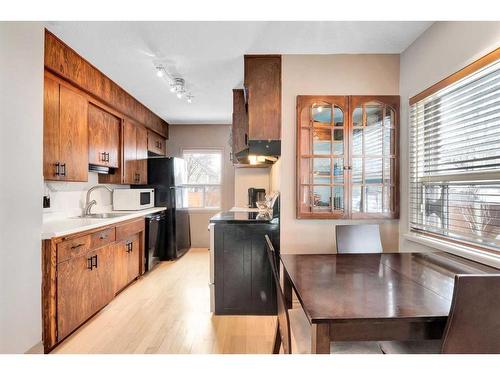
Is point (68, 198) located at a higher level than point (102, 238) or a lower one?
higher

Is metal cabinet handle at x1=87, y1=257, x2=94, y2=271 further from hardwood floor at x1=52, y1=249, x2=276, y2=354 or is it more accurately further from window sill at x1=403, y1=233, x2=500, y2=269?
window sill at x1=403, y1=233, x2=500, y2=269

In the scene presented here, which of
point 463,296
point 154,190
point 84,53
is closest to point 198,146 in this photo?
point 154,190

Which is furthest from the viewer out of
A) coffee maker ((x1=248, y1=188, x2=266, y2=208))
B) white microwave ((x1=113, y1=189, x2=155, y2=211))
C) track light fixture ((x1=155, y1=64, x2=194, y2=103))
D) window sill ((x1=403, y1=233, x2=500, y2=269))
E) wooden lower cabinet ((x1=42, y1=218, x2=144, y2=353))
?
coffee maker ((x1=248, y1=188, x2=266, y2=208))

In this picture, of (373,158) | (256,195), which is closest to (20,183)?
(373,158)

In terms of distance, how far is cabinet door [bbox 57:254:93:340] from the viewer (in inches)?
86.3

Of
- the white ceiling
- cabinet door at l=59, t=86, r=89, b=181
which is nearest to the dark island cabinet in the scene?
cabinet door at l=59, t=86, r=89, b=181

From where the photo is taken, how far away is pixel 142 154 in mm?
4492

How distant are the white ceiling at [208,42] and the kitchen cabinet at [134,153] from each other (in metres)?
0.89

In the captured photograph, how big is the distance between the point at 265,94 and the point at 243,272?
1.65 metres

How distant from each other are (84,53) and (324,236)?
107 inches

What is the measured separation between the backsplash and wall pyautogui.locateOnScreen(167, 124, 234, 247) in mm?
1974

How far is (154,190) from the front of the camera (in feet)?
15.4

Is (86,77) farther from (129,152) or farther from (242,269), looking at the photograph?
(242,269)
